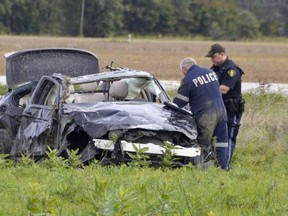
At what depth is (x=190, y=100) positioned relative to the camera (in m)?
10.7

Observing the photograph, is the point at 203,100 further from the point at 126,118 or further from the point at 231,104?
the point at 126,118

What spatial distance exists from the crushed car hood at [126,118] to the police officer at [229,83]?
1.09m

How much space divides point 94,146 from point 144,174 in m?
1.52

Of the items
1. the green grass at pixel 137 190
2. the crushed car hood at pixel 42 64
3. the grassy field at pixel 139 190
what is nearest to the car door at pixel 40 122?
the grassy field at pixel 139 190

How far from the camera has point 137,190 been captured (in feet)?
23.0

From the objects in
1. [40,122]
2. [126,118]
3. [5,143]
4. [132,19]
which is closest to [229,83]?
[126,118]

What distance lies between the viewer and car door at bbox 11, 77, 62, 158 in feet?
33.9

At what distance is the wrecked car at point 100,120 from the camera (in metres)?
9.69

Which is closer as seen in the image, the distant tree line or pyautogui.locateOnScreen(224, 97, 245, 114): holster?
pyautogui.locateOnScreen(224, 97, 245, 114): holster

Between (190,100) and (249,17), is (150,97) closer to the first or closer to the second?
(190,100)

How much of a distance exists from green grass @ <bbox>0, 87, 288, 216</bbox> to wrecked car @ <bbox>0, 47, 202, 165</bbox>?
62 centimetres

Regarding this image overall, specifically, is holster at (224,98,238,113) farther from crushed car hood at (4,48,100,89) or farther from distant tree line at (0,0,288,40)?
distant tree line at (0,0,288,40)

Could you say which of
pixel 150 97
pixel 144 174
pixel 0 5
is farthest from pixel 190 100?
pixel 0 5

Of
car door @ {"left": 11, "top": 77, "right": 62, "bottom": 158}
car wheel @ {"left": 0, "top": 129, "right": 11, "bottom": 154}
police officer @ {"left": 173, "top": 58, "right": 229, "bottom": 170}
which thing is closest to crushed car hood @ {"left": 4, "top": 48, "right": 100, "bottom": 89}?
car wheel @ {"left": 0, "top": 129, "right": 11, "bottom": 154}
